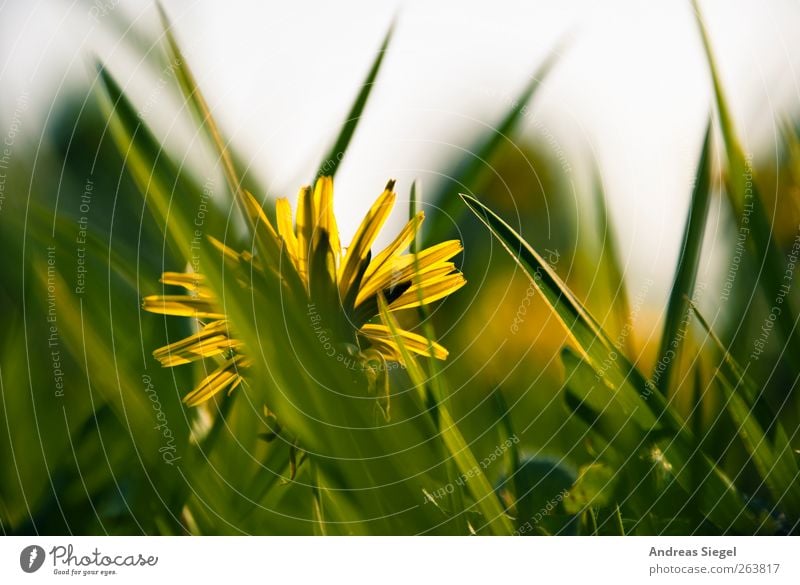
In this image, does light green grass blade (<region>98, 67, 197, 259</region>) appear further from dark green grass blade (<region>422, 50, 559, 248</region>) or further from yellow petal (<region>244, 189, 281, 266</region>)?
dark green grass blade (<region>422, 50, 559, 248</region>)

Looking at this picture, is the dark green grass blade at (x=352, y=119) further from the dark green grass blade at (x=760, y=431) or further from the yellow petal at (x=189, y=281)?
the dark green grass blade at (x=760, y=431)

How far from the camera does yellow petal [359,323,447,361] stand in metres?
0.52

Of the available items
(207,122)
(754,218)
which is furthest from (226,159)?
(754,218)

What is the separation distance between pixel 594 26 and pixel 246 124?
0.27 metres

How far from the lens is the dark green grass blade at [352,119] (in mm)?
546

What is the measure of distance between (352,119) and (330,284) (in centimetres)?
13

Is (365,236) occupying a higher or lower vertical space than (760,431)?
higher

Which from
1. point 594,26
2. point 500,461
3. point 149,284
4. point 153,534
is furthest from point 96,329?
point 594,26

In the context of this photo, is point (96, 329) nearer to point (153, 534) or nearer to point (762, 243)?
point (153, 534)

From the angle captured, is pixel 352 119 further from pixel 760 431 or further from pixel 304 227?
pixel 760 431

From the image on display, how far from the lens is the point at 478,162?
22.0 inches

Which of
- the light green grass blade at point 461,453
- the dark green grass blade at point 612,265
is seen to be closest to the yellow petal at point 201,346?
the light green grass blade at point 461,453
